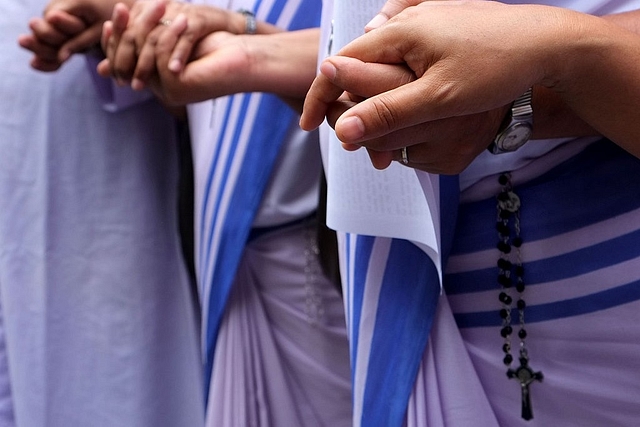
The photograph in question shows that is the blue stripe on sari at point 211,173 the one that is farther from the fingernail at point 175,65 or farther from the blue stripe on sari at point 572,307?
the blue stripe on sari at point 572,307

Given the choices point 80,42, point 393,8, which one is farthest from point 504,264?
point 80,42

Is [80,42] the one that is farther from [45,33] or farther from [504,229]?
[504,229]

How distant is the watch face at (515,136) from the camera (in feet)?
1.98

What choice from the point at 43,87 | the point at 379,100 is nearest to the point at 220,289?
the point at 43,87

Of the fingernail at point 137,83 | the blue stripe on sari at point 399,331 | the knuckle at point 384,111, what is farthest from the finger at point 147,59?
the knuckle at point 384,111

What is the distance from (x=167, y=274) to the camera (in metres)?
1.18

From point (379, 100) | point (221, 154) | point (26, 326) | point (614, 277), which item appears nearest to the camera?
point (379, 100)

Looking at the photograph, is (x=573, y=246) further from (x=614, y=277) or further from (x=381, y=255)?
(x=381, y=255)

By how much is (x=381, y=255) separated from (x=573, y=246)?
0.16 m

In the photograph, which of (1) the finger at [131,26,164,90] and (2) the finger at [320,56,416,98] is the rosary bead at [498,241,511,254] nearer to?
(2) the finger at [320,56,416,98]

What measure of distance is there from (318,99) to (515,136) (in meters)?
0.15

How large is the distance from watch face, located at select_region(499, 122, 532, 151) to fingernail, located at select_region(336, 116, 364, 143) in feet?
0.50

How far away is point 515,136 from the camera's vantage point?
61 cm

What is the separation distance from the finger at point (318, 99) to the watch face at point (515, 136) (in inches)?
5.2
